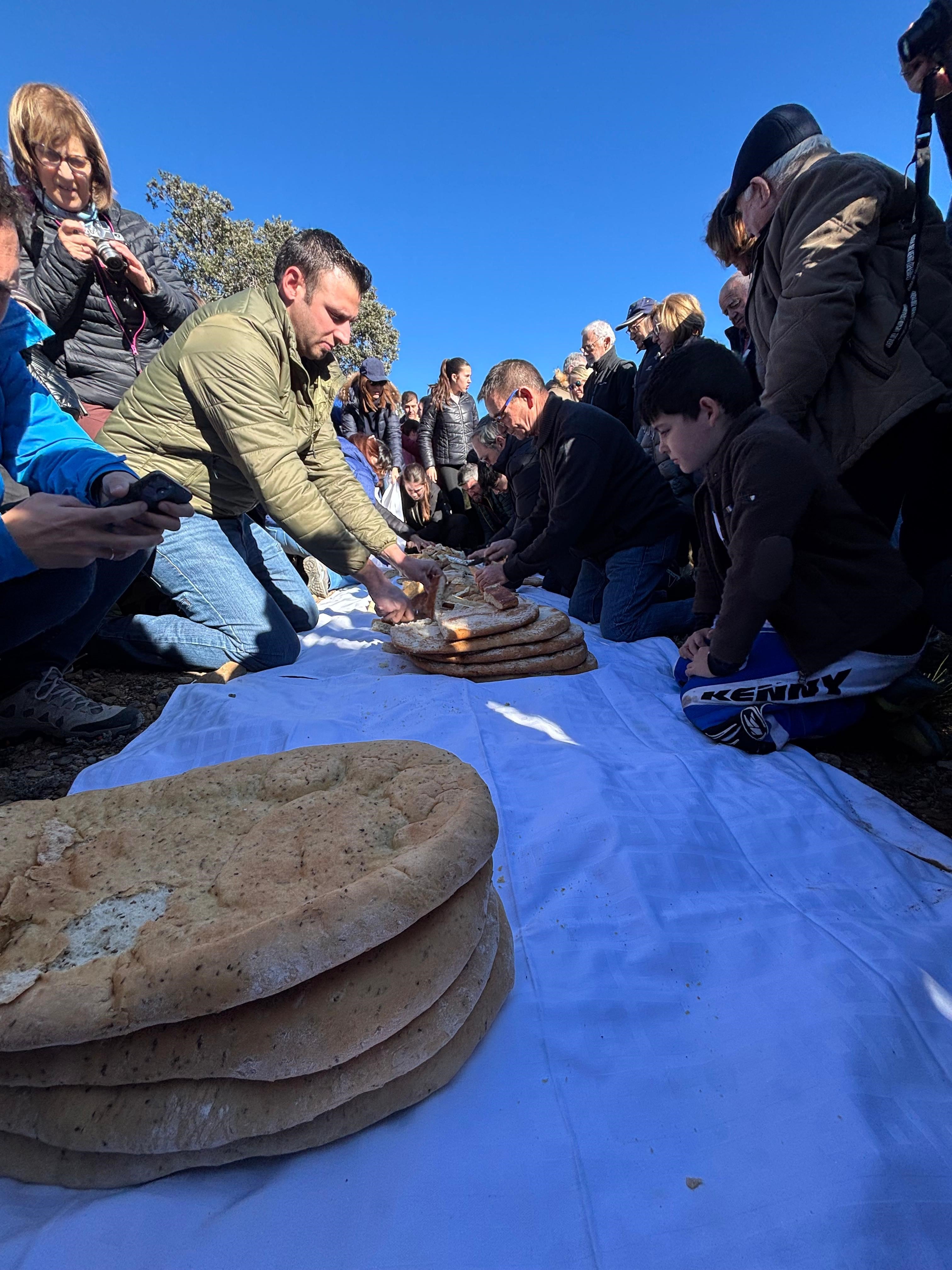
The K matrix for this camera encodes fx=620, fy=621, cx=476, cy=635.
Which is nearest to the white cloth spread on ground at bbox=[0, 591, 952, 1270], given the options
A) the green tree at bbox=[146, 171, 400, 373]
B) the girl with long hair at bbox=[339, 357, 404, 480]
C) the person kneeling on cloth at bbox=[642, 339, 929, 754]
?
the person kneeling on cloth at bbox=[642, 339, 929, 754]

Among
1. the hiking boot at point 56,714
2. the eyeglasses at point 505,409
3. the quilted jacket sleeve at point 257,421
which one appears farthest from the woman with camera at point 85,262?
the eyeglasses at point 505,409

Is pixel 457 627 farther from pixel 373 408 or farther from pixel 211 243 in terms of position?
pixel 211 243

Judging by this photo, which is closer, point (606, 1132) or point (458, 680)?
point (606, 1132)

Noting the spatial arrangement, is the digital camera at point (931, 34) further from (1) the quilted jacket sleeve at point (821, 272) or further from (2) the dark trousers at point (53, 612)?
(2) the dark trousers at point (53, 612)

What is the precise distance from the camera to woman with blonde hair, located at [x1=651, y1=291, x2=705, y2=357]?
4.48m

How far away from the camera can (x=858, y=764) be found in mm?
2229

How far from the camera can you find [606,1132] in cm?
88

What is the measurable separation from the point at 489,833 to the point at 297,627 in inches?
126

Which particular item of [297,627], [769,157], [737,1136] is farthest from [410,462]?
[737,1136]

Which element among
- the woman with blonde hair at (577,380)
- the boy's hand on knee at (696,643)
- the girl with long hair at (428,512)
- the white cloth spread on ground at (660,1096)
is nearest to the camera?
the white cloth spread on ground at (660,1096)

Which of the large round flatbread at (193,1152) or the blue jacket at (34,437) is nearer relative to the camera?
the large round flatbread at (193,1152)

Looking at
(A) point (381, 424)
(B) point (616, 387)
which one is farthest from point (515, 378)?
(A) point (381, 424)

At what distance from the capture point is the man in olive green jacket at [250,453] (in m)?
2.75

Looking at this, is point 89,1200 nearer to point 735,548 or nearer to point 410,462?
point 735,548
